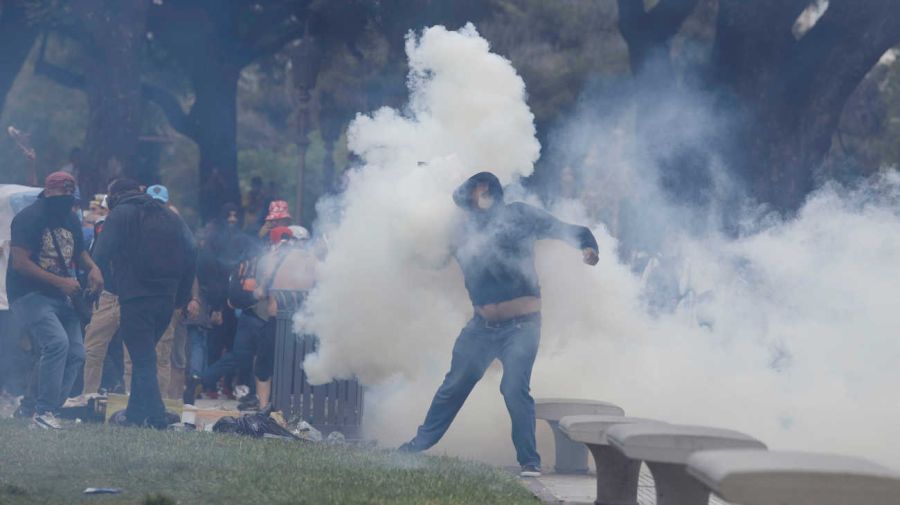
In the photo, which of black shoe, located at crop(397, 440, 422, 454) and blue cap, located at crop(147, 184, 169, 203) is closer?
black shoe, located at crop(397, 440, 422, 454)

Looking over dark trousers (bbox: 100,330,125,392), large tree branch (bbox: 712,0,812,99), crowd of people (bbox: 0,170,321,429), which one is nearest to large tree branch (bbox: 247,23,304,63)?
large tree branch (bbox: 712,0,812,99)

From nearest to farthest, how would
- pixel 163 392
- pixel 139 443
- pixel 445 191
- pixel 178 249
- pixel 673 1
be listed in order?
1. pixel 139 443
2. pixel 445 191
3. pixel 178 249
4. pixel 163 392
5. pixel 673 1

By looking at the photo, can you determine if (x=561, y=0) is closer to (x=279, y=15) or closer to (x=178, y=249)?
(x=279, y=15)

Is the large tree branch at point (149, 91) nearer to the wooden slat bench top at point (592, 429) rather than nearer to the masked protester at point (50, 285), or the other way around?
the masked protester at point (50, 285)

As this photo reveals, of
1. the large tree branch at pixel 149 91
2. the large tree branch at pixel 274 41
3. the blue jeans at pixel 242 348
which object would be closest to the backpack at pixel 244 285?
the blue jeans at pixel 242 348

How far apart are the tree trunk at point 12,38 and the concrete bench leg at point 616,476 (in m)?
16.2

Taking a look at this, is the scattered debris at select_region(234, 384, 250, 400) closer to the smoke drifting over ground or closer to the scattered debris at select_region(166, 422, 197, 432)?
the scattered debris at select_region(166, 422, 197, 432)

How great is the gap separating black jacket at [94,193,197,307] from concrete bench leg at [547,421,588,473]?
331cm

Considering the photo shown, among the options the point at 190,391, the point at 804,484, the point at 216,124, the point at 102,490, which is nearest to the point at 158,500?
the point at 102,490

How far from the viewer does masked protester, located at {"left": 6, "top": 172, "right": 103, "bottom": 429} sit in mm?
11273

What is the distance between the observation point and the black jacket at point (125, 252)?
11.2m

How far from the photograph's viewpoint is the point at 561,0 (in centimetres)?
2688

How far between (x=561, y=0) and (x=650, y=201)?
9.26 metres

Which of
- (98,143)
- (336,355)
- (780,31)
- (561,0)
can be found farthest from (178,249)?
(561,0)
